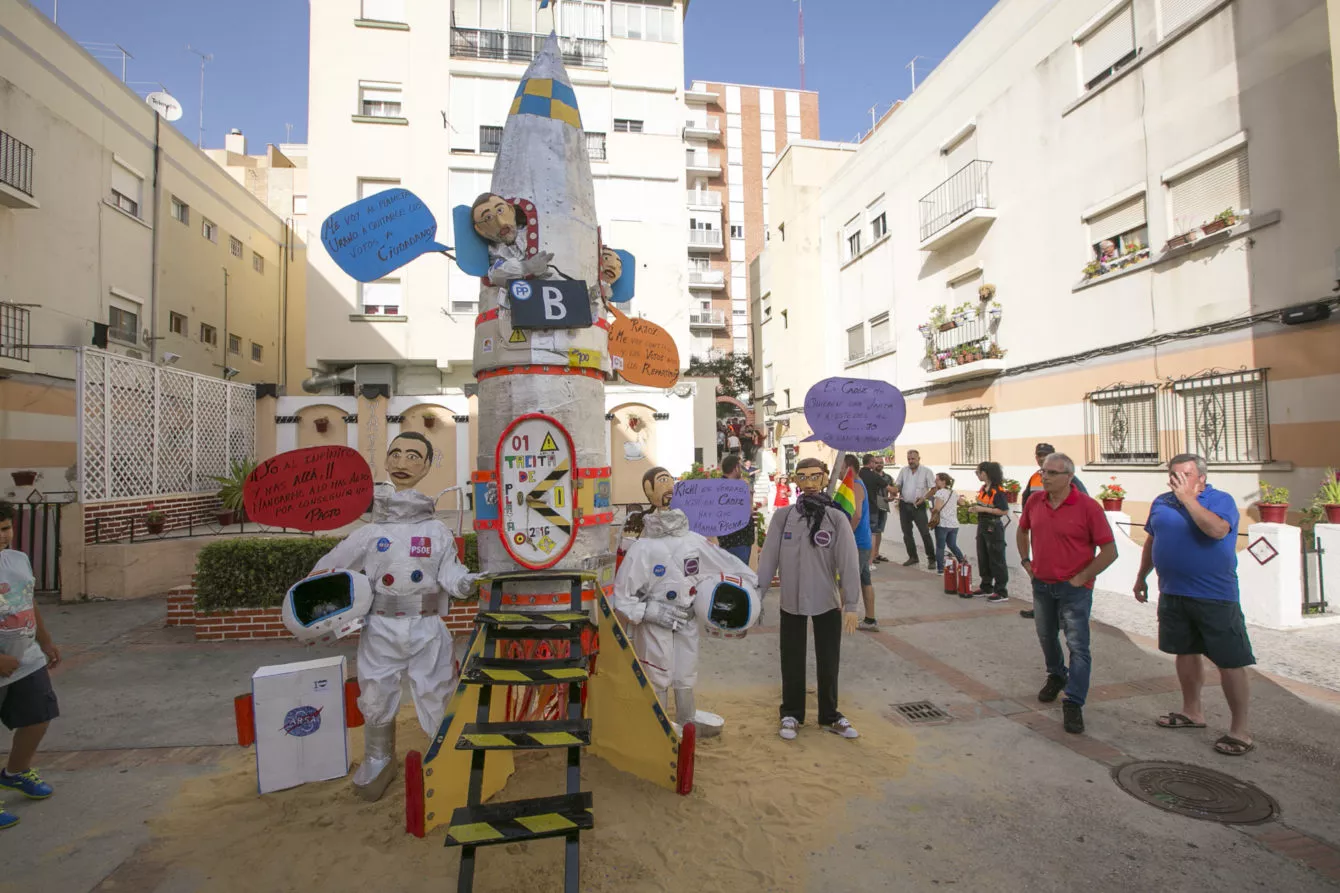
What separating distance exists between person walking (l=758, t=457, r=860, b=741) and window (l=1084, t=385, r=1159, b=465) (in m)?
8.25

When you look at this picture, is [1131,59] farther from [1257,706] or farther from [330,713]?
[330,713]

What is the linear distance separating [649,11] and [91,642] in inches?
813

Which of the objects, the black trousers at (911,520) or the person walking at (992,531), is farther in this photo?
the black trousers at (911,520)

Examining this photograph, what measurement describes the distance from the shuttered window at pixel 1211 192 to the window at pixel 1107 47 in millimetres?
2586

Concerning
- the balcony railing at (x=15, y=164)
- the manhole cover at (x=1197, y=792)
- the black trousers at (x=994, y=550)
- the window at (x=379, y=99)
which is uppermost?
the window at (x=379, y=99)

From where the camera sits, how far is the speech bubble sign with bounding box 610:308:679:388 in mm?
4590

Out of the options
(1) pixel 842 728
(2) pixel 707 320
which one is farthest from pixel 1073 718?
(2) pixel 707 320

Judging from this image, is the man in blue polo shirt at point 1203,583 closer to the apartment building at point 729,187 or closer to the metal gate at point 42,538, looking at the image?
the metal gate at point 42,538

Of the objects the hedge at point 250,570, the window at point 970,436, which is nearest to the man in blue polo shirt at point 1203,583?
the hedge at point 250,570

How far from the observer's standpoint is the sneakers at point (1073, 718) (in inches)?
166

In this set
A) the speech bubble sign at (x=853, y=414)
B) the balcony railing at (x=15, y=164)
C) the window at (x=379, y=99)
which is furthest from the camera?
the window at (x=379, y=99)

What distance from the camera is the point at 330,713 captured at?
3701 millimetres

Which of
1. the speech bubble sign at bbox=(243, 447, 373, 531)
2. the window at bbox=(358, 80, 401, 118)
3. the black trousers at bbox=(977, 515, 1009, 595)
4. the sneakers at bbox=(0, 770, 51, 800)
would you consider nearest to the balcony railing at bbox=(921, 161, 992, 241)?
the black trousers at bbox=(977, 515, 1009, 595)

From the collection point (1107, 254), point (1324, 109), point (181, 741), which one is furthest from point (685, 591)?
point (1107, 254)
